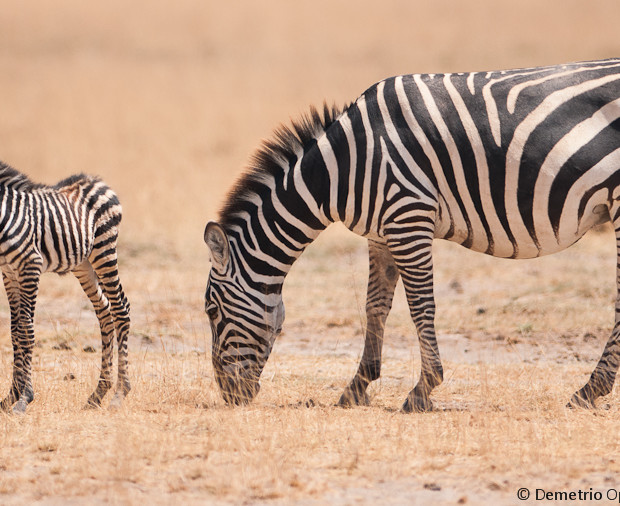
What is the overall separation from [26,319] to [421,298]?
335cm

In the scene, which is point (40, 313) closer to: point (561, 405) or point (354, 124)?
point (354, 124)

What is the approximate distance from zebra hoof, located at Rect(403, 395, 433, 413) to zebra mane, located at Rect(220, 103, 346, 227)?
2.17m

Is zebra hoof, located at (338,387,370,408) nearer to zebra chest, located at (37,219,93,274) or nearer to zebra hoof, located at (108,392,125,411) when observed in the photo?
zebra hoof, located at (108,392,125,411)

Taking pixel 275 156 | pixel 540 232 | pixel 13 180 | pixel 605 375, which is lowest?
pixel 605 375

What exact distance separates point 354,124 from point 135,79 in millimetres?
21810

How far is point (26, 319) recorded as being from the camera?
7504mm

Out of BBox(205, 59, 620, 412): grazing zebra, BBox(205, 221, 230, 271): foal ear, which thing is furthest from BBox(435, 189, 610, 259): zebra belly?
BBox(205, 221, 230, 271): foal ear

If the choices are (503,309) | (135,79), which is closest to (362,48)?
(135,79)

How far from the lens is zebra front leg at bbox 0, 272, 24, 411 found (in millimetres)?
7371

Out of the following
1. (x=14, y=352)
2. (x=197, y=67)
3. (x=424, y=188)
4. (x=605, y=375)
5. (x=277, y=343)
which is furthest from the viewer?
(x=197, y=67)

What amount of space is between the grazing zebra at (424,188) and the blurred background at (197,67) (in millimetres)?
8419

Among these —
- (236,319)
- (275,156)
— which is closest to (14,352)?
(236,319)

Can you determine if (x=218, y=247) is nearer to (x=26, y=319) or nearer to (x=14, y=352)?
(x=26, y=319)

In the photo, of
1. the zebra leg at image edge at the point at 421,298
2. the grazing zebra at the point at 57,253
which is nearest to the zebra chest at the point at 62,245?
the grazing zebra at the point at 57,253
